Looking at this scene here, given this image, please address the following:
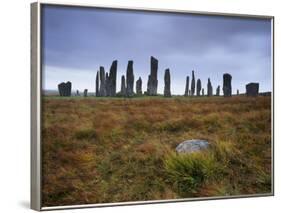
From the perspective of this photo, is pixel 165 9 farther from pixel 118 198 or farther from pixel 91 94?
pixel 118 198

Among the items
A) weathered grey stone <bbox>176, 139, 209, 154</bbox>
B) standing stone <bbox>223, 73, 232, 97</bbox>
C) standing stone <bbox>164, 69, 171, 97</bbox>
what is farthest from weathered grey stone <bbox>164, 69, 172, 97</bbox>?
standing stone <bbox>223, 73, 232, 97</bbox>

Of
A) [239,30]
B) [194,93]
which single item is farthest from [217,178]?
[239,30]

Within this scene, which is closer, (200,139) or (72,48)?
(72,48)

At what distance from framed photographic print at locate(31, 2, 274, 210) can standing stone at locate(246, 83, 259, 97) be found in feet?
0.06

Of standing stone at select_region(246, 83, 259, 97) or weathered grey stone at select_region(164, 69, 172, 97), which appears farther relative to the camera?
standing stone at select_region(246, 83, 259, 97)

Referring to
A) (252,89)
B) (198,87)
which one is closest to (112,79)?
(198,87)

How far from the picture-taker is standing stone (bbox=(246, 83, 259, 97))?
8297 mm

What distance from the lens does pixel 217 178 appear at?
8.05 m

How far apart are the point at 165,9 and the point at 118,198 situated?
6.96 feet

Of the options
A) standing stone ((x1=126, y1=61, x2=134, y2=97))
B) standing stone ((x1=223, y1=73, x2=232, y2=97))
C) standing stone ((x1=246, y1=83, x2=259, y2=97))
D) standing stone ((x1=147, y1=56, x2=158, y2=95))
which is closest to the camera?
standing stone ((x1=126, y1=61, x2=134, y2=97))

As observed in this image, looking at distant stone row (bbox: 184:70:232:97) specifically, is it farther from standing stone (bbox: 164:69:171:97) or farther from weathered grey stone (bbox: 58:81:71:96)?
weathered grey stone (bbox: 58:81:71:96)

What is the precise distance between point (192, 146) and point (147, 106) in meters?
0.70

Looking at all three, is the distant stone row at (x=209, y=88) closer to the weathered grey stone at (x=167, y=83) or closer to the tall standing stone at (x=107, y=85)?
the weathered grey stone at (x=167, y=83)

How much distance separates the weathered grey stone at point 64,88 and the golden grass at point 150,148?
2.9 inches
